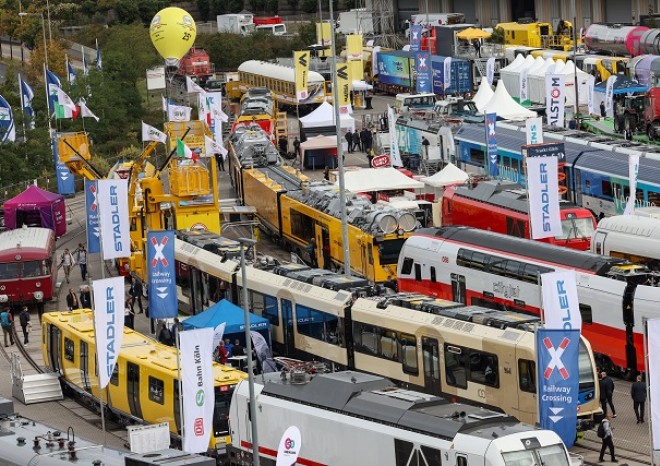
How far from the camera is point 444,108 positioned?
75875 mm

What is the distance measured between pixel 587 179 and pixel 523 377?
25.0 m

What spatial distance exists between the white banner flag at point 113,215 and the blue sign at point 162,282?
3162 millimetres

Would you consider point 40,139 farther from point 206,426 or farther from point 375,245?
point 206,426

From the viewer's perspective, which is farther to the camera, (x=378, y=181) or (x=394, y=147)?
(x=394, y=147)

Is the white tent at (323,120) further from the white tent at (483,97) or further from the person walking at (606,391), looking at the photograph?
the person walking at (606,391)

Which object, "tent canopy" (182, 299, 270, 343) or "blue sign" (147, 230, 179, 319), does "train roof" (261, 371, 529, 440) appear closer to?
"tent canopy" (182, 299, 270, 343)

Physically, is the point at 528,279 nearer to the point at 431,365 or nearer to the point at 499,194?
the point at 431,365

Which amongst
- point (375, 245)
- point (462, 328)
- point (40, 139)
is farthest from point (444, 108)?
point (462, 328)

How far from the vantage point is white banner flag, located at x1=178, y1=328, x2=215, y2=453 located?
106 ft

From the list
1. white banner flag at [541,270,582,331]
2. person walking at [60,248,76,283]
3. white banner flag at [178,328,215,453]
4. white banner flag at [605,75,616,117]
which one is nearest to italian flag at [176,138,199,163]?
person walking at [60,248,76,283]

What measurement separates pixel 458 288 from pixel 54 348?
10.8 meters

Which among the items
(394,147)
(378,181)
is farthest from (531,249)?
(394,147)

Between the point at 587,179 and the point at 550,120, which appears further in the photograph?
the point at 550,120

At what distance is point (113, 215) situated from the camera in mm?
45375
